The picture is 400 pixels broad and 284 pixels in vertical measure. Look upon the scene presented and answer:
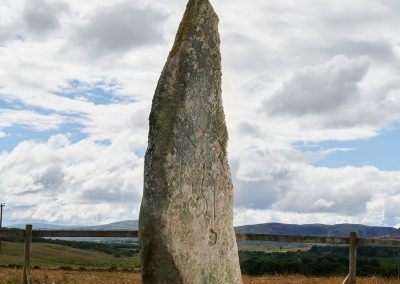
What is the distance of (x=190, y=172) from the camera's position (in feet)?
33.3

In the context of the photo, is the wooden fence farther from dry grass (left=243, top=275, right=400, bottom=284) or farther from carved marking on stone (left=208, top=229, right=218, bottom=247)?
carved marking on stone (left=208, top=229, right=218, bottom=247)

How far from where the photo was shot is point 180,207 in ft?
32.4

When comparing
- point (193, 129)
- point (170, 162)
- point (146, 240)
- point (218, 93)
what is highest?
point (218, 93)

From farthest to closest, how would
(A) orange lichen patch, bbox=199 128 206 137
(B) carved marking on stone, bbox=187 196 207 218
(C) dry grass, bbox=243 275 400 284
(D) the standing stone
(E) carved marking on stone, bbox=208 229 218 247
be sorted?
(C) dry grass, bbox=243 275 400 284 → (A) orange lichen patch, bbox=199 128 206 137 → (E) carved marking on stone, bbox=208 229 218 247 → (B) carved marking on stone, bbox=187 196 207 218 → (D) the standing stone

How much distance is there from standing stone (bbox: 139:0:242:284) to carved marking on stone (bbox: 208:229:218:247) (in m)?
0.02

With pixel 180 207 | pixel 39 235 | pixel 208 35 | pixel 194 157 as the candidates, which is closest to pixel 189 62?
pixel 208 35

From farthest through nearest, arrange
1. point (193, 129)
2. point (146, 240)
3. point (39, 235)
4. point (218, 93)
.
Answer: point (39, 235), point (218, 93), point (193, 129), point (146, 240)

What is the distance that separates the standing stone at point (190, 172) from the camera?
9.72 meters

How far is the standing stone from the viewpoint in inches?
383

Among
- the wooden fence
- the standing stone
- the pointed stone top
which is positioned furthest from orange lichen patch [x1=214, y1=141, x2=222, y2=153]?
the wooden fence

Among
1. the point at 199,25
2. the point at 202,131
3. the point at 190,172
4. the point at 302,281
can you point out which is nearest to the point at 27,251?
the point at 190,172

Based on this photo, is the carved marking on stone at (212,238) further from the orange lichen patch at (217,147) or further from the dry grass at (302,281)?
the dry grass at (302,281)

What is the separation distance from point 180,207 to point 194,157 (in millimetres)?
924

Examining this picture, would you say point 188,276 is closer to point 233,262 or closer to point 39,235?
point 233,262
